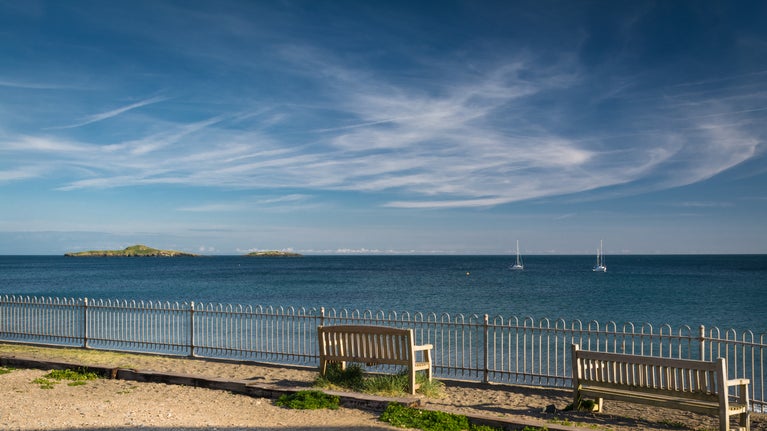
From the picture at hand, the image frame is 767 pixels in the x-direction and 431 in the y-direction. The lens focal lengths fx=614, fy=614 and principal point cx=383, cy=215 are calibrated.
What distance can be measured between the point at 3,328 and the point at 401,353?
13715 millimetres

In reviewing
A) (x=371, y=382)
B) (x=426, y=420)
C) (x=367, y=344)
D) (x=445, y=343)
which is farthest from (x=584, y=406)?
(x=445, y=343)

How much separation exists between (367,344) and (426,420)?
2.53 meters

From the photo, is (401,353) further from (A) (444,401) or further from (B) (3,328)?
(B) (3,328)

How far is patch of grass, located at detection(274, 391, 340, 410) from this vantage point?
904 cm

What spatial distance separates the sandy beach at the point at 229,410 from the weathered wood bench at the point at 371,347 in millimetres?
628

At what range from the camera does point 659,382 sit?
8.72 metres

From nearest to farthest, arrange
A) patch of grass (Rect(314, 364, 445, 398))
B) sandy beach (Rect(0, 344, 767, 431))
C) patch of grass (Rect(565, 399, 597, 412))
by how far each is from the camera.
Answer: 1. sandy beach (Rect(0, 344, 767, 431))
2. patch of grass (Rect(565, 399, 597, 412))
3. patch of grass (Rect(314, 364, 445, 398))

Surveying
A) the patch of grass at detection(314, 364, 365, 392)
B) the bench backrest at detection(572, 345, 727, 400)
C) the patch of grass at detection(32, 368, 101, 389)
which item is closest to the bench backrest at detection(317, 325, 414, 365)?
the patch of grass at detection(314, 364, 365, 392)

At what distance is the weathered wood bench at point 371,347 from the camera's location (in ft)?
33.0

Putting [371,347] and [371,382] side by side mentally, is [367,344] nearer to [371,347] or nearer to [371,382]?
[371,347]

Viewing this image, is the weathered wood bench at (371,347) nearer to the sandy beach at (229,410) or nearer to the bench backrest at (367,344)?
the bench backrest at (367,344)

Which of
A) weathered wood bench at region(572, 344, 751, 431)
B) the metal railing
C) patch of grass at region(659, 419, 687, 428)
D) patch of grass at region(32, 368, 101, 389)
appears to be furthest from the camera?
the metal railing

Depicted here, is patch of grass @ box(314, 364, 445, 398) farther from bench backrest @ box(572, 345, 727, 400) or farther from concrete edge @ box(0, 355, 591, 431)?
bench backrest @ box(572, 345, 727, 400)

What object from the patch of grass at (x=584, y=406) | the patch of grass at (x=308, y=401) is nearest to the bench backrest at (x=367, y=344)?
the patch of grass at (x=308, y=401)
